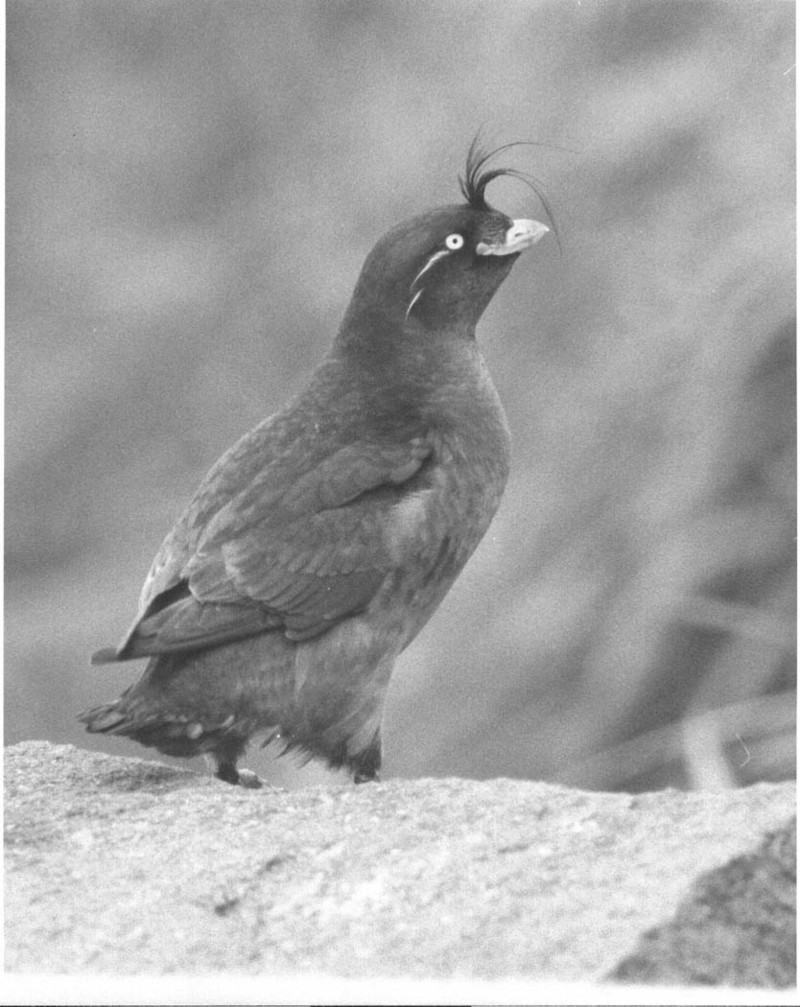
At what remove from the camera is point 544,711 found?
7574mm

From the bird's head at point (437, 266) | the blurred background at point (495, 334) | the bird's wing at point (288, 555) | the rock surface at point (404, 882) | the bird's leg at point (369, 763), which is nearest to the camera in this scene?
the rock surface at point (404, 882)

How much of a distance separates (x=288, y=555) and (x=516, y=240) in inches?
48.1

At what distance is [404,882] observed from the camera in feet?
12.1

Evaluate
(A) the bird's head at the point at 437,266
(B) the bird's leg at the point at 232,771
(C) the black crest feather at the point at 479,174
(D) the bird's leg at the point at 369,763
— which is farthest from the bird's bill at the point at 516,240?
(B) the bird's leg at the point at 232,771

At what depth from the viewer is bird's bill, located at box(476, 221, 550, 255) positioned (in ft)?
17.6

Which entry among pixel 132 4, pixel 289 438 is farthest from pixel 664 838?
pixel 132 4

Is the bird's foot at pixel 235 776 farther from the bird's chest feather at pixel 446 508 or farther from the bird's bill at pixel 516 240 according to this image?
the bird's bill at pixel 516 240

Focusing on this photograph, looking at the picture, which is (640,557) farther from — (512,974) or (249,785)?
Result: (512,974)

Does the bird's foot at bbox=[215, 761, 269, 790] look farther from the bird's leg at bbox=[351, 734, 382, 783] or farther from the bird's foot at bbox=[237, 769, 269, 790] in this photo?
the bird's leg at bbox=[351, 734, 382, 783]

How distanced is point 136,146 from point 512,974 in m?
4.33

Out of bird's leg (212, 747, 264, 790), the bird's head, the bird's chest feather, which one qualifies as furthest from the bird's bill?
bird's leg (212, 747, 264, 790)

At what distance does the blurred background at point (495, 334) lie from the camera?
6.33 m

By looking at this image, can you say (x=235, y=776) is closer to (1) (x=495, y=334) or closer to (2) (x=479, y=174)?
(2) (x=479, y=174)

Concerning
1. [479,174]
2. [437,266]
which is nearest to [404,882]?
[437,266]
